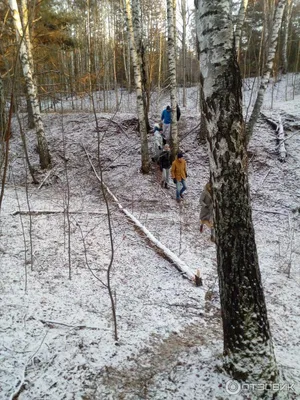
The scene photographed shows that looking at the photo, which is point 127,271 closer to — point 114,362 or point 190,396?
point 114,362

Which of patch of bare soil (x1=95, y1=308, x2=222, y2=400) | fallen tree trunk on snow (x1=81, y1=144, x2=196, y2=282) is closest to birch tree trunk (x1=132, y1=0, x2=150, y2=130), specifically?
fallen tree trunk on snow (x1=81, y1=144, x2=196, y2=282)

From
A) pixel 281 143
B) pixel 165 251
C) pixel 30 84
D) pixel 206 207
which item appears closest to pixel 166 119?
pixel 281 143

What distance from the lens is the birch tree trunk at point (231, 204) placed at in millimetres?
2496

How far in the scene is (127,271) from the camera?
17.7ft

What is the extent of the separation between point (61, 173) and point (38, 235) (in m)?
5.12

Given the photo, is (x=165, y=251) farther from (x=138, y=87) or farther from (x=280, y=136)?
(x=280, y=136)

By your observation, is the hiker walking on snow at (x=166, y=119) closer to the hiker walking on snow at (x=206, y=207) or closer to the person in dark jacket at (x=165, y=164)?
the person in dark jacket at (x=165, y=164)

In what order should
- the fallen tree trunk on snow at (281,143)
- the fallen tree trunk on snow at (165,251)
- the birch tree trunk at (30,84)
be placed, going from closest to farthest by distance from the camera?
the fallen tree trunk on snow at (165,251) → the birch tree trunk at (30,84) → the fallen tree trunk on snow at (281,143)

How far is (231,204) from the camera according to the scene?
8.86 ft

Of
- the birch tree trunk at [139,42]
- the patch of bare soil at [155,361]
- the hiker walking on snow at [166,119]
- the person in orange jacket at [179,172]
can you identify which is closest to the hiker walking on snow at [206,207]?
the person in orange jacket at [179,172]

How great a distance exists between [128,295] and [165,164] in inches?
223

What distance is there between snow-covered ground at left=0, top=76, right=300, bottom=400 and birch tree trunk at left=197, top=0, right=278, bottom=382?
37 centimetres

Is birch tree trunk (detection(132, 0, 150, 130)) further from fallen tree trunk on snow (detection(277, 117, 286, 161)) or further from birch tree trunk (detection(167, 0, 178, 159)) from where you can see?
fallen tree trunk on snow (detection(277, 117, 286, 161))

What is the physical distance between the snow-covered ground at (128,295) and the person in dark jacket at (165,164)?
36 centimetres
